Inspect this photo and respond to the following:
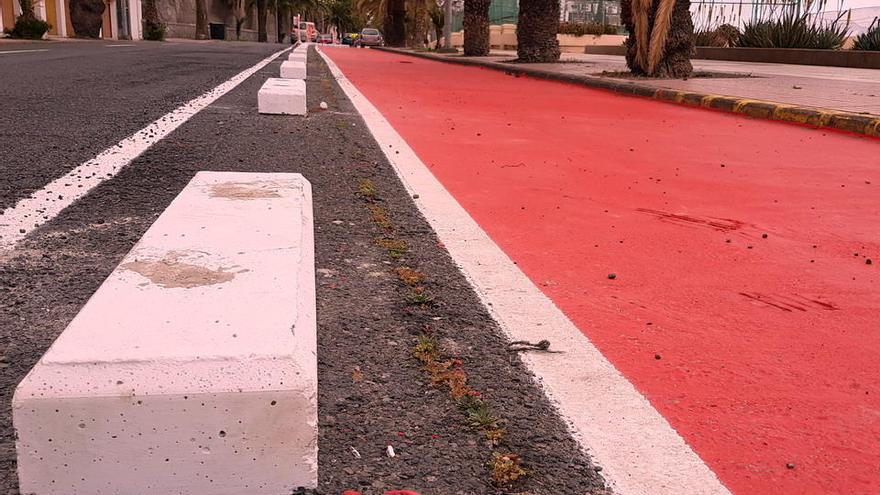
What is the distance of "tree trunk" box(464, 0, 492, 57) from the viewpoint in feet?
84.3

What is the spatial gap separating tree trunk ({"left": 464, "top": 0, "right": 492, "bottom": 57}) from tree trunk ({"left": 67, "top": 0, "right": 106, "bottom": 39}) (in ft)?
78.9

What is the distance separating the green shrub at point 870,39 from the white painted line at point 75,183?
768 inches

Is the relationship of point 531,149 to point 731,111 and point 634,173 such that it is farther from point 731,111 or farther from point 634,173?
point 731,111

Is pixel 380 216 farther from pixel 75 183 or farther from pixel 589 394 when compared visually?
pixel 589 394

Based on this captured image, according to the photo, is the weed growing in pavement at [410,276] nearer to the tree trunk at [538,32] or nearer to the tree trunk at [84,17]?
the tree trunk at [538,32]

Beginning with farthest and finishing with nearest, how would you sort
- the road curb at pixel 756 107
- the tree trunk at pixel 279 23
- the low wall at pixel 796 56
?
the tree trunk at pixel 279 23 → the low wall at pixel 796 56 → the road curb at pixel 756 107

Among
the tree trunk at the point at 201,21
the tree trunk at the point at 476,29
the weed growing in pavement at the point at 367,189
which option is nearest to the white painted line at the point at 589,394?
the weed growing in pavement at the point at 367,189

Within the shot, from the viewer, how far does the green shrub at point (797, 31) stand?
2144 centimetres

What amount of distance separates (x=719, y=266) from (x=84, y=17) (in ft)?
144

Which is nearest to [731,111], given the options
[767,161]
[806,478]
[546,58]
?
[767,161]

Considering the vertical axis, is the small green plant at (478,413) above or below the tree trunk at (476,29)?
below

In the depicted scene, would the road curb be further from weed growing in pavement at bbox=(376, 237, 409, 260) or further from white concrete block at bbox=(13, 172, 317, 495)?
white concrete block at bbox=(13, 172, 317, 495)

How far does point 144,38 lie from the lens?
43.7 m

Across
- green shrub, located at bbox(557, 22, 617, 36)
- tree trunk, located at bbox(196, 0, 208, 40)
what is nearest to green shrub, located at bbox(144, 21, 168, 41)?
tree trunk, located at bbox(196, 0, 208, 40)
